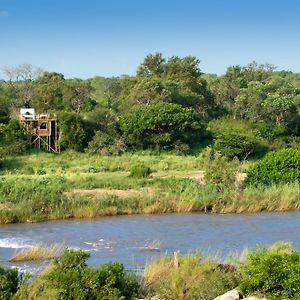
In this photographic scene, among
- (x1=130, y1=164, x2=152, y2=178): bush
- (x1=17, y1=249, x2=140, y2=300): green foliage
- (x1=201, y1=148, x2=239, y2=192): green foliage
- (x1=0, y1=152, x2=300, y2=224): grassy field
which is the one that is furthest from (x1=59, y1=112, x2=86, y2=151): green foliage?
(x1=17, y1=249, x2=140, y2=300): green foliage

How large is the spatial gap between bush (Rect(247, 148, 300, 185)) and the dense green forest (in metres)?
9.91

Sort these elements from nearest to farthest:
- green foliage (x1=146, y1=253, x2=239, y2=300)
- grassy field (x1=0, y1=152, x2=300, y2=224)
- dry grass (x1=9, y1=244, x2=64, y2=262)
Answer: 1. green foliage (x1=146, y1=253, x2=239, y2=300)
2. dry grass (x1=9, y1=244, x2=64, y2=262)
3. grassy field (x1=0, y1=152, x2=300, y2=224)

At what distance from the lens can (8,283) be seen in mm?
13141

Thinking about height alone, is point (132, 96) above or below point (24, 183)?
above

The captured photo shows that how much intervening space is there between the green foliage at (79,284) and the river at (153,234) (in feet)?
21.5

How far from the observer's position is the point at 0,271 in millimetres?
13352

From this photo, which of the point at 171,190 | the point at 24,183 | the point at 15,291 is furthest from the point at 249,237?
the point at 15,291

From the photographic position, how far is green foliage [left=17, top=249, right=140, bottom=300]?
12859 millimetres

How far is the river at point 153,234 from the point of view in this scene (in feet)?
74.8

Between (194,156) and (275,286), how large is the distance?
34.0 metres

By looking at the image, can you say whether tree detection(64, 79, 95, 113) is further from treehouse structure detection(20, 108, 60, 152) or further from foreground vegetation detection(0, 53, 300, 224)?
treehouse structure detection(20, 108, 60, 152)

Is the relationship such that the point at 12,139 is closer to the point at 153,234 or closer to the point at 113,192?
the point at 113,192

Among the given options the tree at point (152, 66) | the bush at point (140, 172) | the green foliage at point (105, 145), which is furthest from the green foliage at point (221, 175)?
the tree at point (152, 66)

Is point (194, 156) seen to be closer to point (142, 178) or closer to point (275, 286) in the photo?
point (142, 178)
